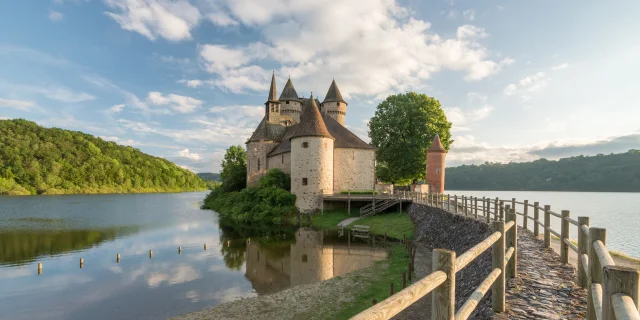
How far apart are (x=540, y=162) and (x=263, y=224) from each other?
422 ft

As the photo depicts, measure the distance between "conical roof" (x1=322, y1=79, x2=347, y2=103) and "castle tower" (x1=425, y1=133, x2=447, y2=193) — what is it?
15407 millimetres

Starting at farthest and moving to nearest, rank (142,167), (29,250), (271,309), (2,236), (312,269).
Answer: (142,167) → (2,236) → (29,250) → (312,269) → (271,309)

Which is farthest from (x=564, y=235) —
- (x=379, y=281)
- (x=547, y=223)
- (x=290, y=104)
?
(x=290, y=104)

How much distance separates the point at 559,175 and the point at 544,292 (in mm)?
128928

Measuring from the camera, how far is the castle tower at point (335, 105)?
44.2 meters

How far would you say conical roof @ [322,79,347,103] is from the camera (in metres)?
44.3

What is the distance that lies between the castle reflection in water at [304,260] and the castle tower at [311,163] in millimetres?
7944

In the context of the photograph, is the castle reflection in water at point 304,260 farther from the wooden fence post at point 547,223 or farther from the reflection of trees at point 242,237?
the wooden fence post at point 547,223

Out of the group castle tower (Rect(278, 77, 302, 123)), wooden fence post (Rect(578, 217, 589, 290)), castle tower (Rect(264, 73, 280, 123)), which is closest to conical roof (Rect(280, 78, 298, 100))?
castle tower (Rect(278, 77, 302, 123))

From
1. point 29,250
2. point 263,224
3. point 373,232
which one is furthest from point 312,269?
point 29,250

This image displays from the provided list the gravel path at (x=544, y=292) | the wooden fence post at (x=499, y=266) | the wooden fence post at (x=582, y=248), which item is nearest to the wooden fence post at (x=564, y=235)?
the gravel path at (x=544, y=292)

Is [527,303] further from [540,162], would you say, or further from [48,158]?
[540,162]

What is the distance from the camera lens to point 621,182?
318 feet

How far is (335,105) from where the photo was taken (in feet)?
145
